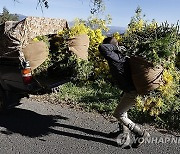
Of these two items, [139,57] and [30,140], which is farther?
[30,140]

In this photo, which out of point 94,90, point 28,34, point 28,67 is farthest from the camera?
point 94,90

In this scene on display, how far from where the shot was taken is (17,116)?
23.7 ft

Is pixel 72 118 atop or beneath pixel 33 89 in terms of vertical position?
beneath

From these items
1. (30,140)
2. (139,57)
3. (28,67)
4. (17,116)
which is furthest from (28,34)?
(139,57)

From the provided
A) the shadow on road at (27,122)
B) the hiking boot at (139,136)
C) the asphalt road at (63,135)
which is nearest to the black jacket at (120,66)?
the hiking boot at (139,136)

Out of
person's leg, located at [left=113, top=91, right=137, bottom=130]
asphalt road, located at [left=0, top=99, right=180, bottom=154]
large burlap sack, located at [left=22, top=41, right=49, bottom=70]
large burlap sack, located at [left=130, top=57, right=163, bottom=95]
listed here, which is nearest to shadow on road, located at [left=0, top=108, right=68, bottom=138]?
asphalt road, located at [left=0, top=99, right=180, bottom=154]

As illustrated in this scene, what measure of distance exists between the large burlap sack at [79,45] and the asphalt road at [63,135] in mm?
1333

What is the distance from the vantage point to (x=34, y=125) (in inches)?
261

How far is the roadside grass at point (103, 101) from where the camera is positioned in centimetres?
663

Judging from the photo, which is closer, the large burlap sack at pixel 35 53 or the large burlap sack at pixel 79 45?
the large burlap sack at pixel 35 53

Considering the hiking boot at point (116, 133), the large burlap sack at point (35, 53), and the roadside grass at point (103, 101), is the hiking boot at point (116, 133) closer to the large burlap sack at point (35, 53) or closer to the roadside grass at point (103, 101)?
the roadside grass at point (103, 101)

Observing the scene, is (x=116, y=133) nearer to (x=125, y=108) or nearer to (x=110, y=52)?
(x=125, y=108)

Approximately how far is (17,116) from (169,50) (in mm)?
3653

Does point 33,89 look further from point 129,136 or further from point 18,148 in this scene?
point 129,136
